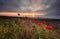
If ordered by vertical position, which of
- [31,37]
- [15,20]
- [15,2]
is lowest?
[31,37]

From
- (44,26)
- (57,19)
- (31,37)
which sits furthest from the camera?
(57,19)

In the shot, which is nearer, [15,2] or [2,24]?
[2,24]

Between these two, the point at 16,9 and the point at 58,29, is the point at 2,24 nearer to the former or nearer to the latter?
the point at 16,9

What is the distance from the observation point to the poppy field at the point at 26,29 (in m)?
3.21

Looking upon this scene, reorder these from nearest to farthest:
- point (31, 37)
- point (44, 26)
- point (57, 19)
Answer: point (31, 37)
point (44, 26)
point (57, 19)

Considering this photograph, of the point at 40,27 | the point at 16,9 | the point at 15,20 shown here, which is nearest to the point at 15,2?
the point at 16,9

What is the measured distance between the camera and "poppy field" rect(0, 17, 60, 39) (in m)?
3.21

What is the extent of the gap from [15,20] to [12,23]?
0.11 meters

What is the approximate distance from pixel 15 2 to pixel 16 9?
107 mm

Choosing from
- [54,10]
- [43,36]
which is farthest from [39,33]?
[54,10]

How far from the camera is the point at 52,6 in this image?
376 cm

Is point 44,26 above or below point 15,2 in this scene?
below

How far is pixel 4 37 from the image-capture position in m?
3.22

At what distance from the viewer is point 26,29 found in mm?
3270
